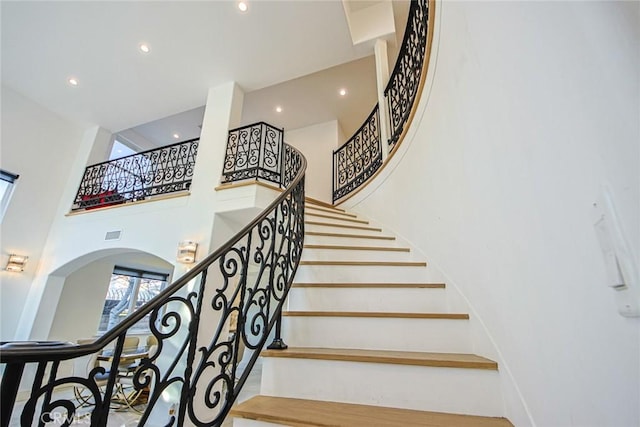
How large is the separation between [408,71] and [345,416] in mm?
3060

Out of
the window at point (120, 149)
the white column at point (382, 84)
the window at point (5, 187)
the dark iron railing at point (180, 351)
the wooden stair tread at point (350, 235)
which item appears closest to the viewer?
the dark iron railing at point (180, 351)

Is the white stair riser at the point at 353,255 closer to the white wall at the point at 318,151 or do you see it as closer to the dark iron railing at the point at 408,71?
the dark iron railing at the point at 408,71

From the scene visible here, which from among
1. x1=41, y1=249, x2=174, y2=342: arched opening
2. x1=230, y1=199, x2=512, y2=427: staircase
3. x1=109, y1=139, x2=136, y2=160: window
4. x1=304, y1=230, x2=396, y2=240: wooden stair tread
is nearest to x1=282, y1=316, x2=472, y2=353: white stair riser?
x1=230, y1=199, x2=512, y2=427: staircase

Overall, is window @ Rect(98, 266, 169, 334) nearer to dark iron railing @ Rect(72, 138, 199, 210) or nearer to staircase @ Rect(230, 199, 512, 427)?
dark iron railing @ Rect(72, 138, 199, 210)

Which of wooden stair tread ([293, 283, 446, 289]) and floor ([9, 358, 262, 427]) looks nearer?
wooden stair tread ([293, 283, 446, 289])

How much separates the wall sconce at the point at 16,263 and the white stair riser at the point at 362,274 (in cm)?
532

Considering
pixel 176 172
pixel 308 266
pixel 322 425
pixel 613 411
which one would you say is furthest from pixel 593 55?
pixel 176 172

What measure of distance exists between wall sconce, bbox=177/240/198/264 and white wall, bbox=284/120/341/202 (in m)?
3.19

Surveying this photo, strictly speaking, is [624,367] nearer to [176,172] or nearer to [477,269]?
[477,269]

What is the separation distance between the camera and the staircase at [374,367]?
3.65 ft

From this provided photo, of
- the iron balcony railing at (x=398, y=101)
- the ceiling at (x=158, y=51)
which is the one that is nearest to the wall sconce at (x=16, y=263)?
the ceiling at (x=158, y=51)

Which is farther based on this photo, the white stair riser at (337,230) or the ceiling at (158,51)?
the ceiling at (158,51)

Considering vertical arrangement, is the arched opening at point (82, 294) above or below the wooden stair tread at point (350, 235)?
below

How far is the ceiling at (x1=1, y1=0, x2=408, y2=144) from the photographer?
3.75 metres
